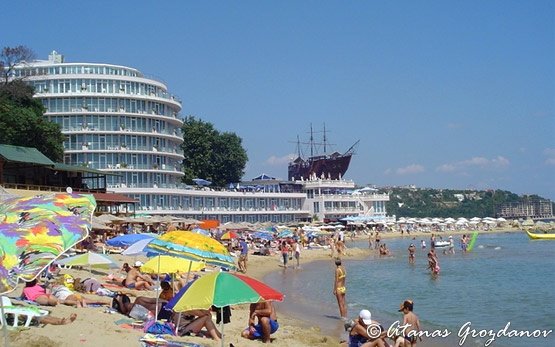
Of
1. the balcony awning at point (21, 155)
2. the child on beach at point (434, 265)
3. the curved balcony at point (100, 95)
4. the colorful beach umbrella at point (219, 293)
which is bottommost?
the child on beach at point (434, 265)

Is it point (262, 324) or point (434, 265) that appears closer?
point (262, 324)

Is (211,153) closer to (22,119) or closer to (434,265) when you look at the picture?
(22,119)

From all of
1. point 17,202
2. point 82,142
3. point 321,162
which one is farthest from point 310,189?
point 17,202

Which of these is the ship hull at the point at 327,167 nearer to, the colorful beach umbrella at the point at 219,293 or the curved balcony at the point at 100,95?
the curved balcony at the point at 100,95

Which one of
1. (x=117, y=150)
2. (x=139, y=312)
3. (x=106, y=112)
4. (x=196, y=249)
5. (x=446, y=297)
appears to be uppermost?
(x=106, y=112)

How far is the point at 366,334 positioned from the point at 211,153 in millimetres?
76955

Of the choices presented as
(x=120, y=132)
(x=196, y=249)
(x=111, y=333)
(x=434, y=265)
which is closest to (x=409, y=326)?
(x=196, y=249)

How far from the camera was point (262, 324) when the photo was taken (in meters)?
11.9

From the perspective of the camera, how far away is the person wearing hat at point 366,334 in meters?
10.3

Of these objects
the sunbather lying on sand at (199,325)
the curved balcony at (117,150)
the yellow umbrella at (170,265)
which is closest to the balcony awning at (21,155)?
the curved balcony at (117,150)

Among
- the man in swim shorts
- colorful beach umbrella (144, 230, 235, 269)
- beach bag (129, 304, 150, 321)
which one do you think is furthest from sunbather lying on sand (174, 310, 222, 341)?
beach bag (129, 304, 150, 321)

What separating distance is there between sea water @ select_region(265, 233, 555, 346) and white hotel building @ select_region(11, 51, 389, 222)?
34.0m

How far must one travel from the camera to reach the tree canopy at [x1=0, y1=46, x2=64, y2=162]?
165 feet

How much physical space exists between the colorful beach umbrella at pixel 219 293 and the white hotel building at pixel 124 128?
56.2 meters
